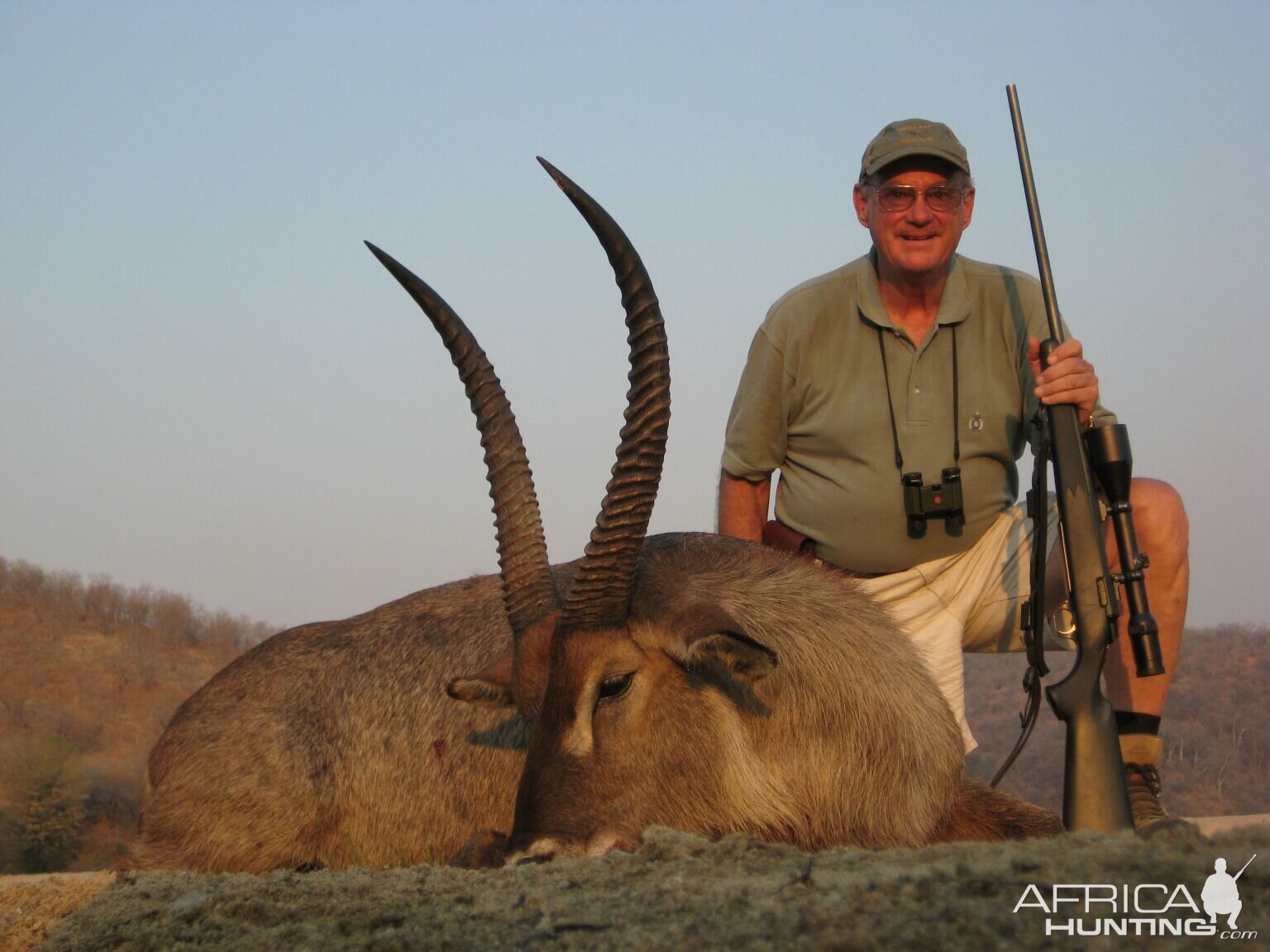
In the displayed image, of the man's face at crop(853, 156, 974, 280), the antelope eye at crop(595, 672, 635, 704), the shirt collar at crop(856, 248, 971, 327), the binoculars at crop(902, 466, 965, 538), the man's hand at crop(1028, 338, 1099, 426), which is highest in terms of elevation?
the man's face at crop(853, 156, 974, 280)

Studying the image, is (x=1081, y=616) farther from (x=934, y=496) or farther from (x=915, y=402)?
(x=915, y=402)

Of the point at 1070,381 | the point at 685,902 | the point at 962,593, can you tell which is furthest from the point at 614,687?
the point at 962,593

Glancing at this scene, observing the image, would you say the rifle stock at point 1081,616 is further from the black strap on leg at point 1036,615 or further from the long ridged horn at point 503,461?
the long ridged horn at point 503,461

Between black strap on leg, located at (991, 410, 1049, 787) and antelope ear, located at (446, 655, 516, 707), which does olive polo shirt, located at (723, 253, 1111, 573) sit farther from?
antelope ear, located at (446, 655, 516, 707)

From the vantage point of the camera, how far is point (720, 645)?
434cm

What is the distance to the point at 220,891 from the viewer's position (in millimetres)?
3750

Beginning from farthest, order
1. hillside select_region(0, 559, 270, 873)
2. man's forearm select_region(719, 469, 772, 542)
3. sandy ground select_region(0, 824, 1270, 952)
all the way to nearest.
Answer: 1. hillside select_region(0, 559, 270, 873)
2. man's forearm select_region(719, 469, 772, 542)
3. sandy ground select_region(0, 824, 1270, 952)

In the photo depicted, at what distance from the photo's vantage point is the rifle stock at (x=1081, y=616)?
4.39 m

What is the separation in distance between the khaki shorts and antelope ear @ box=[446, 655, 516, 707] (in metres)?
2.26

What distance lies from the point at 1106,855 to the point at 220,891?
96.5 inches

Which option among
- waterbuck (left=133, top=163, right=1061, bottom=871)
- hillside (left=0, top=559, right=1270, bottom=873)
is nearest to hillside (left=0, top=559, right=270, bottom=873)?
hillside (left=0, top=559, right=1270, bottom=873)

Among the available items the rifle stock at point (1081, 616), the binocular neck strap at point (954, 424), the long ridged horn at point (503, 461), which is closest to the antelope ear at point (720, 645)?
the long ridged horn at point (503, 461)

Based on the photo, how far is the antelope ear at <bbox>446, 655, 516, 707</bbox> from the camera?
15.5ft

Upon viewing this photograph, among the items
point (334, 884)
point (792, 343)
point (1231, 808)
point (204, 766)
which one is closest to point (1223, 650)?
point (1231, 808)
